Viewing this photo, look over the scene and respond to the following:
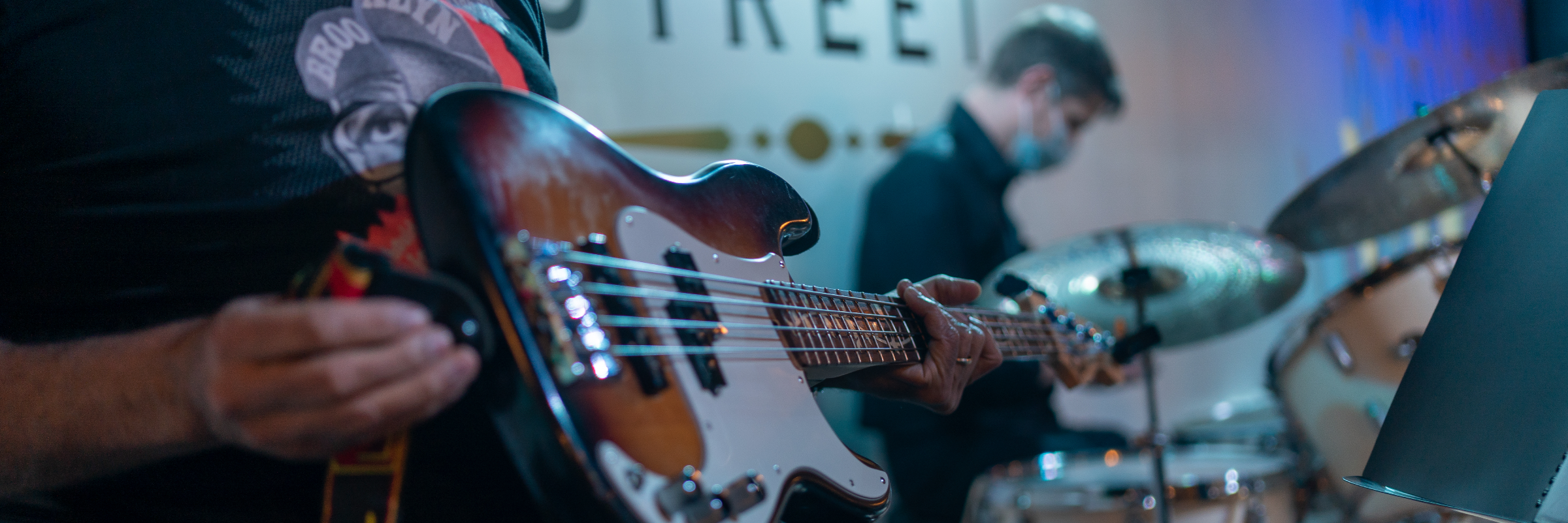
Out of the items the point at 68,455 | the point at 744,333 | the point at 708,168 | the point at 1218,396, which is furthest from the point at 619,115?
the point at 1218,396

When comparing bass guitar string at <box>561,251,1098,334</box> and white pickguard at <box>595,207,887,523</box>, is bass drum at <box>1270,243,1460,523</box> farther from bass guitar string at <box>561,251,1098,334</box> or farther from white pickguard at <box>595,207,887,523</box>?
white pickguard at <box>595,207,887,523</box>

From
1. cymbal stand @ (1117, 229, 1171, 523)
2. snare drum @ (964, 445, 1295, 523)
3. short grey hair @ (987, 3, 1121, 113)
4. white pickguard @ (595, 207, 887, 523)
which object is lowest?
snare drum @ (964, 445, 1295, 523)

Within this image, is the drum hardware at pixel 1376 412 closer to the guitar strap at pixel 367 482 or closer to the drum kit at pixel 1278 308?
the drum kit at pixel 1278 308

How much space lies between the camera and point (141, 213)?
0.71 meters

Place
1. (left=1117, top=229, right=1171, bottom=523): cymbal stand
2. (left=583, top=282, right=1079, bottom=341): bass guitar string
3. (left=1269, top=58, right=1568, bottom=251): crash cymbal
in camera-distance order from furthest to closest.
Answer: (left=1117, top=229, right=1171, bottom=523): cymbal stand < (left=1269, top=58, right=1568, bottom=251): crash cymbal < (left=583, top=282, right=1079, bottom=341): bass guitar string

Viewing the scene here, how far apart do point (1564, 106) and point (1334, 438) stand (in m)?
1.27

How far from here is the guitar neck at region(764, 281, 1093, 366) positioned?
0.81 meters

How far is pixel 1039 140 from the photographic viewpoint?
2719 millimetres

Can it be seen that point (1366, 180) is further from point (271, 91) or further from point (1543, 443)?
point (271, 91)

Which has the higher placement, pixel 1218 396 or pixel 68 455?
pixel 68 455

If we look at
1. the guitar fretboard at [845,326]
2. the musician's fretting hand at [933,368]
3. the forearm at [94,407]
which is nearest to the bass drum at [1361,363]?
the musician's fretting hand at [933,368]

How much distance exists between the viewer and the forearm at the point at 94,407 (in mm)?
532

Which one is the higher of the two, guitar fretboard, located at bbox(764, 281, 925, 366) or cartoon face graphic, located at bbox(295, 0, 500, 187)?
cartoon face graphic, located at bbox(295, 0, 500, 187)

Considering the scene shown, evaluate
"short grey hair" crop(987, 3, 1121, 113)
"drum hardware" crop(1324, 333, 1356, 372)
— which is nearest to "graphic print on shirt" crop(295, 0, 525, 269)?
"drum hardware" crop(1324, 333, 1356, 372)
